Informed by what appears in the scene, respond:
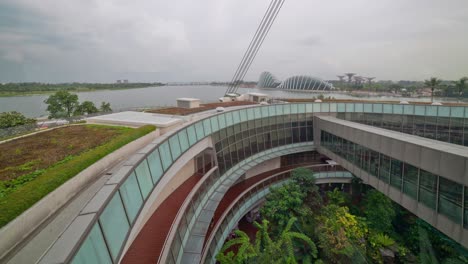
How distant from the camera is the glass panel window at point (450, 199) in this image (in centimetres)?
1268

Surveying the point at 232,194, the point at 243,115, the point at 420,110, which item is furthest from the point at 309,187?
the point at 420,110

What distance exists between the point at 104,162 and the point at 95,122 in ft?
33.1

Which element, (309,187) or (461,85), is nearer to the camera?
(309,187)

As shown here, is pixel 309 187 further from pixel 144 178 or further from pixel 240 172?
pixel 144 178

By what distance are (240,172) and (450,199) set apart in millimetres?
14727

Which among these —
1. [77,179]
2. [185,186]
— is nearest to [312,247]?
[185,186]

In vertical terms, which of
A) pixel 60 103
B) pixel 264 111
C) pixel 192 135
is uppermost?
pixel 60 103

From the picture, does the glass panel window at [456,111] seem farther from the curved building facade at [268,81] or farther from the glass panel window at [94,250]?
the curved building facade at [268,81]

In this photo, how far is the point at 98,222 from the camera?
538 cm

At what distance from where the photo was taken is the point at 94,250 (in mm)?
5059

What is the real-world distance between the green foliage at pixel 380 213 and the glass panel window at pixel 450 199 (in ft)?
19.8

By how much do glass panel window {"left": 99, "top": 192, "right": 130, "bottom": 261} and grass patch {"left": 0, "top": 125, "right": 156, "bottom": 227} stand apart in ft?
10.0

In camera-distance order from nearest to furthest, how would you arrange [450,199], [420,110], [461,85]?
[450,199] < [420,110] < [461,85]

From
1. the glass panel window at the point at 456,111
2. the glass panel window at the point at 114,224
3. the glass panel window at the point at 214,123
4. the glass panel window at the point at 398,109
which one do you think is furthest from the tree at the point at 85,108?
the glass panel window at the point at 456,111
